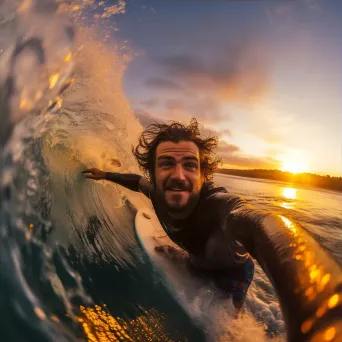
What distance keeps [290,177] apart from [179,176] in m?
0.85

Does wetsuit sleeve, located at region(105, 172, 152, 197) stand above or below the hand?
below

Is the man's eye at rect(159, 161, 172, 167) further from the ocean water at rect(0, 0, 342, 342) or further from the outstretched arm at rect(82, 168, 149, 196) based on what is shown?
the outstretched arm at rect(82, 168, 149, 196)

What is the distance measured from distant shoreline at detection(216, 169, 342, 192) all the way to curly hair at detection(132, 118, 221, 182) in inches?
6.4

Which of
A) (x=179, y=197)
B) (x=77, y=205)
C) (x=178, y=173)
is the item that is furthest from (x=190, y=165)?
(x=77, y=205)

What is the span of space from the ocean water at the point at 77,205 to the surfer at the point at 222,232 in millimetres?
201

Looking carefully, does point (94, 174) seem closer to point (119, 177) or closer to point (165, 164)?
point (119, 177)

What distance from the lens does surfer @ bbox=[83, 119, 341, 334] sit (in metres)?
0.70

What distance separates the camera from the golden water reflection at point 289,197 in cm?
215

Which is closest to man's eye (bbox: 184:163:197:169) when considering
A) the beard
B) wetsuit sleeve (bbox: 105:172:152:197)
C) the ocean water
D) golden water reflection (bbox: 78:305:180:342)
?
the beard

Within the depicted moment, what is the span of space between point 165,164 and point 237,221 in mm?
650

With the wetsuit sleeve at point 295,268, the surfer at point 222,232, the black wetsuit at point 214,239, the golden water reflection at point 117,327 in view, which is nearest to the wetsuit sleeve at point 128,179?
the surfer at point 222,232

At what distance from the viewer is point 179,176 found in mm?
1548

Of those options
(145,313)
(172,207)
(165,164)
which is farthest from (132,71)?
(145,313)

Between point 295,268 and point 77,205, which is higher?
point 77,205
